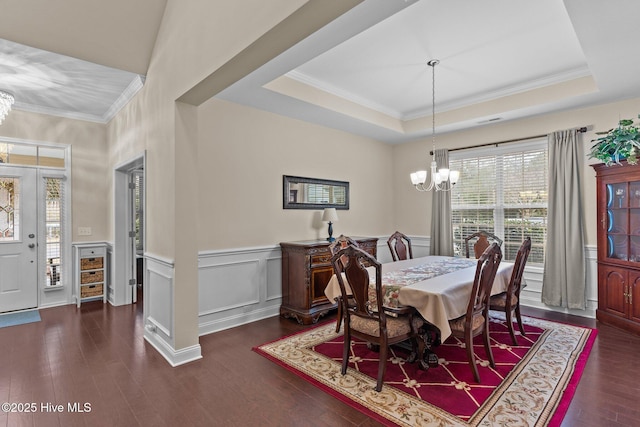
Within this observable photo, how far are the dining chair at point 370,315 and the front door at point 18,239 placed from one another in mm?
4595

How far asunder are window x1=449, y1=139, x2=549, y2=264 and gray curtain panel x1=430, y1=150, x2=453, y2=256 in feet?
0.50

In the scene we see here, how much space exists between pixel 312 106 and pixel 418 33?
5.05 ft

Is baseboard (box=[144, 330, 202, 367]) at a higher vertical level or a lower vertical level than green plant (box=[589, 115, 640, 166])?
lower

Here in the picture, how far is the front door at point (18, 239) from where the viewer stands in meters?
4.36

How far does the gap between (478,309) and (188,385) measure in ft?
8.02

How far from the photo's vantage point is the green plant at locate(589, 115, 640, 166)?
337 centimetres

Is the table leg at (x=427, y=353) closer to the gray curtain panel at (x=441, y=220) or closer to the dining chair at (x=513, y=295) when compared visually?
the dining chair at (x=513, y=295)

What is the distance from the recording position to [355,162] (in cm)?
553

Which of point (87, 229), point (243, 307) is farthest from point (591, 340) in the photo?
point (87, 229)

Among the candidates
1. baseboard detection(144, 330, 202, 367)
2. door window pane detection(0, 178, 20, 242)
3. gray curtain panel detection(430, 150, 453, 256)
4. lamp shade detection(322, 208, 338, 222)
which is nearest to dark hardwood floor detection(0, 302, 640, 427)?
baseboard detection(144, 330, 202, 367)

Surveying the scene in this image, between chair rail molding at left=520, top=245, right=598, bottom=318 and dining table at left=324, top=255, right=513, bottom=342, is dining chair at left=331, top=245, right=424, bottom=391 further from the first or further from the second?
chair rail molding at left=520, top=245, right=598, bottom=318

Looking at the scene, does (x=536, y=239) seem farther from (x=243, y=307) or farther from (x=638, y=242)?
(x=243, y=307)

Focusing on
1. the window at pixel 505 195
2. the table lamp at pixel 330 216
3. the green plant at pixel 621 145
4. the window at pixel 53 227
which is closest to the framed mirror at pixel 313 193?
the table lamp at pixel 330 216

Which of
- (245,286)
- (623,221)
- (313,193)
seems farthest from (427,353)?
(623,221)
